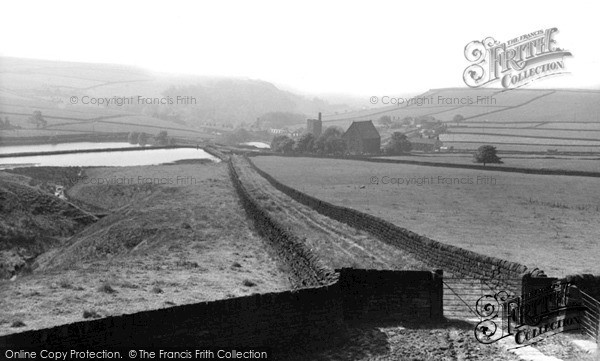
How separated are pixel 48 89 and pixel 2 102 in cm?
4989

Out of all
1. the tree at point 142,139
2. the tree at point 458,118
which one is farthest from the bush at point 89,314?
the tree at point 458,118

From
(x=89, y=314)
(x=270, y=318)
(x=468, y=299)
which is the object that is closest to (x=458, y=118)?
(x=468, y=299)

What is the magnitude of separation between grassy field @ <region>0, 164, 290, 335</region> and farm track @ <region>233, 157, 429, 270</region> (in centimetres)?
188

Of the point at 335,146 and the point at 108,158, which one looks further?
the point at 335,146

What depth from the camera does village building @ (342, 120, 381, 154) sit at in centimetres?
10362

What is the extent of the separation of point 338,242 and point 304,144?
74585 mm

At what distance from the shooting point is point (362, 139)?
342ft

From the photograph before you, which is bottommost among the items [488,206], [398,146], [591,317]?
[488,206]

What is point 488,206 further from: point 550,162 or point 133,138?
point 133,138

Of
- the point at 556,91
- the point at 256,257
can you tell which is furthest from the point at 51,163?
the point at 556,91

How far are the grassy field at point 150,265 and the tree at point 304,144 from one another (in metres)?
51.2

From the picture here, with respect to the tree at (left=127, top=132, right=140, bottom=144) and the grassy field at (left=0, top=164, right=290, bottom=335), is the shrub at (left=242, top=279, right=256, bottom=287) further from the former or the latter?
the tree at (left=127, top=132, right=140, bottom=144)

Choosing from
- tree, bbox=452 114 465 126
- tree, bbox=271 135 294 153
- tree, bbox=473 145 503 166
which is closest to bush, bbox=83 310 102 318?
tree, bbox=473 145 503 166

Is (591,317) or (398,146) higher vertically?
(398,146)
